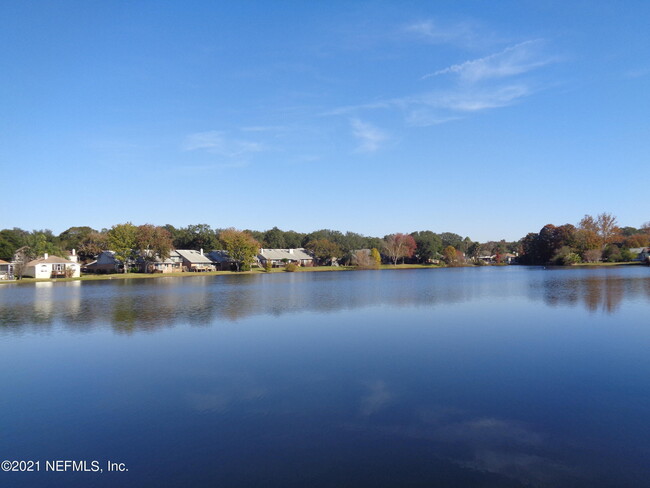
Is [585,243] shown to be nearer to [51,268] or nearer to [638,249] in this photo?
[638,249]

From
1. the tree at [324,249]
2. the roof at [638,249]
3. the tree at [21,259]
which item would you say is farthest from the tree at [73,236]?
the roof at [638,249]

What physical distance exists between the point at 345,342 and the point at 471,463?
28.6ft

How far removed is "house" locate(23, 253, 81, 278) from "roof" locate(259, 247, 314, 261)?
33328 mm

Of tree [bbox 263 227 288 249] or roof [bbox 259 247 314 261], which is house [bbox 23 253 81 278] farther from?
tree [bbox 263 227 288 249]

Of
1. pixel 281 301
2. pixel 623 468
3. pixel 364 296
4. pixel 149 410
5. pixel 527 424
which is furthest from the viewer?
pixel 364 296

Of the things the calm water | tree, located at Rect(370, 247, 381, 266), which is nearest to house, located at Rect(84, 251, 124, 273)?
tree, located at Rect(370, 247, 381, 266)

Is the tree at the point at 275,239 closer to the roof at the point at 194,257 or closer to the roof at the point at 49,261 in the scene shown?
the roof at the point at 194,257

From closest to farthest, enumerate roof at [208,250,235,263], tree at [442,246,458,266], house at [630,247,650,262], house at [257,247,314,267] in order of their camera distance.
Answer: roof at [208,250,235,263] < house at [257,247,314,267] < house at [630,247,650,262] < tree at [442,246,458,266]

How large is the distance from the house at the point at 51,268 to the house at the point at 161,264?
353 inches

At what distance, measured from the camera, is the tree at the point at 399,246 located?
330 ft

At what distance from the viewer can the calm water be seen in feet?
21.4

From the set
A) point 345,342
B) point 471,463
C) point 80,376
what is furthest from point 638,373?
point 80,376

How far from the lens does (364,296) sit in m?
30.8

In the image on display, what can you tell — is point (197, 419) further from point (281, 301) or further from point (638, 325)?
point (281, 301)
